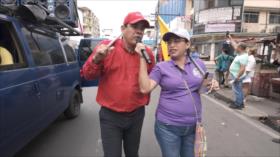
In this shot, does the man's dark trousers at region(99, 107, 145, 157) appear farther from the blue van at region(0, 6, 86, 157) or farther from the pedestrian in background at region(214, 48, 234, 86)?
the pedestrian in background at region(214, 48, 234, 86)

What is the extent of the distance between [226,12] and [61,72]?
27.9 m

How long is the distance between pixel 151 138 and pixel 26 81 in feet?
8.04

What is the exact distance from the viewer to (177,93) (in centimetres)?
224

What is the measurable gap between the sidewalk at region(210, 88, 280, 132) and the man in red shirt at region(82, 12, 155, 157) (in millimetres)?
4215

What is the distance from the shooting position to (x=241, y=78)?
6.75 m

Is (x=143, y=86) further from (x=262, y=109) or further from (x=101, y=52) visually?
(x=262, y=109)

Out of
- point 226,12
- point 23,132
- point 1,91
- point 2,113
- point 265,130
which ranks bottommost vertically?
point 265,130

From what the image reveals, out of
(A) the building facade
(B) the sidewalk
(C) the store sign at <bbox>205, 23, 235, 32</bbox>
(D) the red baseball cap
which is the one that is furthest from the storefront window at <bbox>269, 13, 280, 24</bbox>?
(D) the red baseball cap

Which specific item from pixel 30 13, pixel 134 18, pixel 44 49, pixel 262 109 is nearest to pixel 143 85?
pixel 134 18

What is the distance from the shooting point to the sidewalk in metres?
5.80

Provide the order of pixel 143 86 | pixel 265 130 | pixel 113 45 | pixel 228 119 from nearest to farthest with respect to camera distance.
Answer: pixel 143 86, pixel 113 45, pixel 265 130, pixel 228 119

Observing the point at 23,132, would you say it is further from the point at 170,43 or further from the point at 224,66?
the point at 224,66

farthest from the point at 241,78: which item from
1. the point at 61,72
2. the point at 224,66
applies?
the point at 61,72

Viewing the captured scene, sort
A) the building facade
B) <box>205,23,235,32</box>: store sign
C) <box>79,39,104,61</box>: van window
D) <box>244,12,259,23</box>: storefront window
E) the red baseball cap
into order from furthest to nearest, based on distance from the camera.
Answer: <box>244,12,259,23</box>: storefront window, <box>205,23,235,32</box>: store sign, the building facade, <box>79,39,104,61</box>: van window, the red baseball cap
